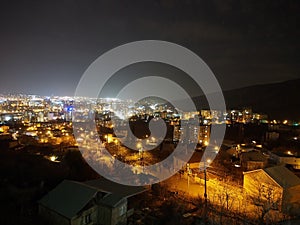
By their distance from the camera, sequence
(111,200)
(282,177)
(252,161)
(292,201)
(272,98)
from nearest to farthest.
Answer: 1. (111,200)
2. (292,201)
3. (282,177)
4. (252,161)
5. (272,98)

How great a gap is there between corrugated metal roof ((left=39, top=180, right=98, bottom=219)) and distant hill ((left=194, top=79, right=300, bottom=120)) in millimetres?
23731

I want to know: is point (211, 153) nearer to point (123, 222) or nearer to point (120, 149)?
point (120, 149)

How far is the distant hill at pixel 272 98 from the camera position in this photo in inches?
1063

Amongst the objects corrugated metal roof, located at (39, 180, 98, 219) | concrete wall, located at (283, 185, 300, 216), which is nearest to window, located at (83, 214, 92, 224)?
corrugated metal roof, located at (39, 180, 98, 219)

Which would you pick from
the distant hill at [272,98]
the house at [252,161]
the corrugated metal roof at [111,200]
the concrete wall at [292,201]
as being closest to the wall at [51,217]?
the corrugated metal roof at [111,200]

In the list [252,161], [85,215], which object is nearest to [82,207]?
[85,215]

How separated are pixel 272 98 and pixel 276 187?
118 ft

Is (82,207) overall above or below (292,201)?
above

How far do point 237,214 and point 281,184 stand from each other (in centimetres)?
145

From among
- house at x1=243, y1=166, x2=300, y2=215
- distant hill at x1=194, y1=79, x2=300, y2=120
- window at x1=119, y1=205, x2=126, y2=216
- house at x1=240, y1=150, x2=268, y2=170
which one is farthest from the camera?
distant hill at x1=194, y1=79, x2=300, y2=120

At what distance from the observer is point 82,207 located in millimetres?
4184

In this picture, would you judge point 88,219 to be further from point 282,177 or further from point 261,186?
point 282,177

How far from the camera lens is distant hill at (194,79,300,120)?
27.0 metres

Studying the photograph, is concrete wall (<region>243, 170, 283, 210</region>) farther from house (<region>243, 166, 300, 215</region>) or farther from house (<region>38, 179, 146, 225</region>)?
house (<region>38, 179, 146, 225</region>)
